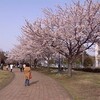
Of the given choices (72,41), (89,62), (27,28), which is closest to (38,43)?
(27,28)

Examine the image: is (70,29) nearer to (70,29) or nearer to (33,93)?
(70,29)

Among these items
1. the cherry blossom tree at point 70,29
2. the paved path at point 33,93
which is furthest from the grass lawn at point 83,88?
the cherry blossom tree at point 70,29

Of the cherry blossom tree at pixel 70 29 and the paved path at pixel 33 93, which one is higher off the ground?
the cherry blossom tree at pixel 70 29

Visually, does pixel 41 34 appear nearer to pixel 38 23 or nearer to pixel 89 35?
pixel 38 23

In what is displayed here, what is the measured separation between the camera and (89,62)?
10988cm

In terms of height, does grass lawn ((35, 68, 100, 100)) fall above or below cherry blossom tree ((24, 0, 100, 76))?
below

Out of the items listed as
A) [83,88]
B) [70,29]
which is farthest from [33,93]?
[70,29]

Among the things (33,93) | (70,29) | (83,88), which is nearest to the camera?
(33,93)

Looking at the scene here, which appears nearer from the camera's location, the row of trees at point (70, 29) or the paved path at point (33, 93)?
the paved path at point (33, 93)

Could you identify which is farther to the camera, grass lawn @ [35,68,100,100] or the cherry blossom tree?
the cherry blossom tree

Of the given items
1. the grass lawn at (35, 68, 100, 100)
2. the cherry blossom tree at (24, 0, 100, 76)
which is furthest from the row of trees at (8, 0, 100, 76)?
the grass lawn at (35, 68, 100, 100)

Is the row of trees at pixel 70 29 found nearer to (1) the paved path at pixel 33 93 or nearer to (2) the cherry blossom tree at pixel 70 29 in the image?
(2) the cherry blossom tree at pixel 70 29

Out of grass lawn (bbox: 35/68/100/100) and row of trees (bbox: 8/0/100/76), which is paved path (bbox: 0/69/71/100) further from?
row of trees (bbox: 8/0/100/76)

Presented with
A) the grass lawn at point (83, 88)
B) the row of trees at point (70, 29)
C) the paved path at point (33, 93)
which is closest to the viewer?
the paved path at point (33, 93)
